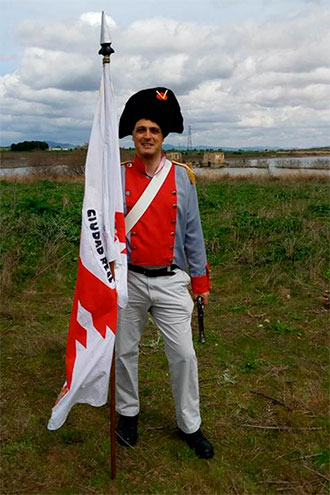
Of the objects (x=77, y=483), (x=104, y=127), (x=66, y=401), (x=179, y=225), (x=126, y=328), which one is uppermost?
(x=104, y=127)

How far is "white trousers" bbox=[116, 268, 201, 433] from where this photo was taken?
2.81 metres

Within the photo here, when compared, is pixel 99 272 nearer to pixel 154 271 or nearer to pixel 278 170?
pixel 154 271

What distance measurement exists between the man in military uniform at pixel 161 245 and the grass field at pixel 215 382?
0.34m

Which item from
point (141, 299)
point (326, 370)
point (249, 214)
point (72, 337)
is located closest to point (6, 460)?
point (72, 337)

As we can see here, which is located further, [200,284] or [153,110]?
[200,284]

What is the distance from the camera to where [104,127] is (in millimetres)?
2715

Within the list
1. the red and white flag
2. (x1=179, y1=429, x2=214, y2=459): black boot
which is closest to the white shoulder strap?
the red and white flag

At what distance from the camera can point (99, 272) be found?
2641 millimetres

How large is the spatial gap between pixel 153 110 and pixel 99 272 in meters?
1.03

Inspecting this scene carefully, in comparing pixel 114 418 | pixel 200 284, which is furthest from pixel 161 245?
pixel 114 418

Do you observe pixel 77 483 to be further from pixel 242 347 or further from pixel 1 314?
pixel 1 314

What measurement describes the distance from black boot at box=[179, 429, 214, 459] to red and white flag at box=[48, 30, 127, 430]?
711 millimetres

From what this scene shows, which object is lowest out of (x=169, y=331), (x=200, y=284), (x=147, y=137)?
(x=169, y=331)

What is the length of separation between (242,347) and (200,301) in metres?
1.57
